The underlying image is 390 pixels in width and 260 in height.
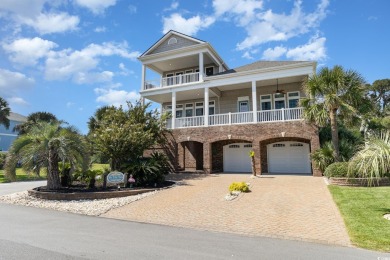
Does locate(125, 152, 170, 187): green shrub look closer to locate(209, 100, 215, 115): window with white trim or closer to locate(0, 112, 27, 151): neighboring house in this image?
locate(209, 100, 215, 115): window with white trim

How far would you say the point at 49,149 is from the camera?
42.2 ft

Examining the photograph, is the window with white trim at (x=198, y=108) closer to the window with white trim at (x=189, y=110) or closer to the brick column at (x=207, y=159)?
the window with white trim at (x=189, y=110)

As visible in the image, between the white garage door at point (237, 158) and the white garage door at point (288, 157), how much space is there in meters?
1.76

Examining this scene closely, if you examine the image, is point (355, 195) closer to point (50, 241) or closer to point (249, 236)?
point (249, 236)

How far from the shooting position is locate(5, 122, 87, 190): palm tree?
12.6 m

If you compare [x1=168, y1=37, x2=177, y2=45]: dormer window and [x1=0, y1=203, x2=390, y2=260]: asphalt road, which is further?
[x1=168, y1=37, x2=177, y2=45]: dormer window

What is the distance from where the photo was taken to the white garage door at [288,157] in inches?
770

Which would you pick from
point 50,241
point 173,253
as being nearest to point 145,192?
point 50,241

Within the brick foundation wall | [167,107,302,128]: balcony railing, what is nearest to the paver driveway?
the brick foundation wall

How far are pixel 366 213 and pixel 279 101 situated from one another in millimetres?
14822

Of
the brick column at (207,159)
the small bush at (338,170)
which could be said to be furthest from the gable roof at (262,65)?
the small bush at (338,170)

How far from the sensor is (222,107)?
24016 mm

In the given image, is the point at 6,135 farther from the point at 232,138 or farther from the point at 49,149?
the point at 232,138

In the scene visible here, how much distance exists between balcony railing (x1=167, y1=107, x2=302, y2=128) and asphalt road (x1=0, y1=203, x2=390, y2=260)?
13.4 m
